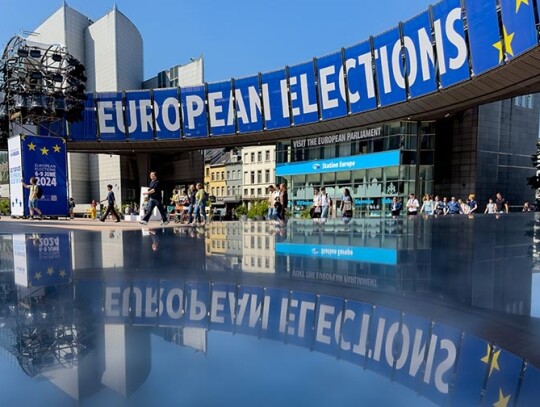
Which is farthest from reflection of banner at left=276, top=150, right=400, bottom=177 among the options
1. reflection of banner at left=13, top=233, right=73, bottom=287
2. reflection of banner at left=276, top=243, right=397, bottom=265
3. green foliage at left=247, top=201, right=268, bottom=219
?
reflection of banner at left=13, top=233, right=73, bottom=287

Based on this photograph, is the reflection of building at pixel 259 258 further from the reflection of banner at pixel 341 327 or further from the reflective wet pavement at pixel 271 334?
the reflection of banner at pixel 341 327

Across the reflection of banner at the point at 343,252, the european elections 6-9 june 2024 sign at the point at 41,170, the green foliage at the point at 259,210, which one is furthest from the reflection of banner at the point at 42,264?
the green foliage at the point at 259,210

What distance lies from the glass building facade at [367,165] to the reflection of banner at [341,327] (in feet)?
87.1

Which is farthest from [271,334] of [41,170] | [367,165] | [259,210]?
[367,165]

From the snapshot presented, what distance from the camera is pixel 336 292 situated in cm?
358

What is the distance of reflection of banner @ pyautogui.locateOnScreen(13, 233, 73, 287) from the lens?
13.5ft

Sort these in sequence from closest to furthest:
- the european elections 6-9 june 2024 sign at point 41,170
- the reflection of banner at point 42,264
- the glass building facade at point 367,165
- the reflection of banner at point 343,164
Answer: the reflection of banner at point 42,264 < the european elections 6-9 june 2024 sign at point 41,170 < the glass building facade at point 367,165 < the reflection of banner at point 343,164

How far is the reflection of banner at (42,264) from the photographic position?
4102 mm

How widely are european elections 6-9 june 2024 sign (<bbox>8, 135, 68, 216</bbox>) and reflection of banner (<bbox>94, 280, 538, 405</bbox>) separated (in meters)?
15.9

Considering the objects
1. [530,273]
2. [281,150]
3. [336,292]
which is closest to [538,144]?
[281,150]

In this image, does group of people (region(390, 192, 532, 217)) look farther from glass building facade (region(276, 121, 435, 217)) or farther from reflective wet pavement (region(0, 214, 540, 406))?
reflective wet pavement (region(0, 214, 540, 406))

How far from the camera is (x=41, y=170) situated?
16859 mm

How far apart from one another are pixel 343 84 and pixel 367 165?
25.7 ft

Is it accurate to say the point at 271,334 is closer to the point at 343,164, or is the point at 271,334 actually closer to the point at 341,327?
the point at 341,327
